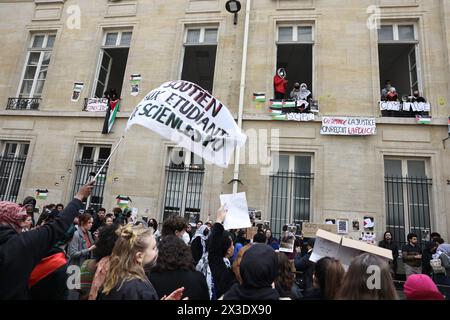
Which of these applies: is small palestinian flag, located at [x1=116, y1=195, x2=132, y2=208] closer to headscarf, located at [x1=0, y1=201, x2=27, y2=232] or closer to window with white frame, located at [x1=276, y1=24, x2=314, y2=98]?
window with white frame, located at [x1=276, y1=24, x2=314, y2=98]

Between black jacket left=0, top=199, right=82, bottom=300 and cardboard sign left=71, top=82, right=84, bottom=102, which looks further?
Answer: cardboard sign left=71, top=82, right=84, bottom=102

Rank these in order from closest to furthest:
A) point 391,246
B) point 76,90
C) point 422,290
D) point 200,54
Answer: point 422,290, point 391,246, point 76,90, point 200,54

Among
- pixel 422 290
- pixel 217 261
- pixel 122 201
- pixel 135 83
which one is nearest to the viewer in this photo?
pixel 422 290

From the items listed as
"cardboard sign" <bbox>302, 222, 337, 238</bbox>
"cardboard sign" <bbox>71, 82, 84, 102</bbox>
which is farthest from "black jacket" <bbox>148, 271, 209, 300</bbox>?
"cardboard sign" <bbox>71, 82, 84, 102</bbox>

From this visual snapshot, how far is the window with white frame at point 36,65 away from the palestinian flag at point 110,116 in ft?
11.4

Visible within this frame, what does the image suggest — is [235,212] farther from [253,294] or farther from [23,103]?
[23,103]

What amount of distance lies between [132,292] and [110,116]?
9.38m

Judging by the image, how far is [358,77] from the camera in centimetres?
972

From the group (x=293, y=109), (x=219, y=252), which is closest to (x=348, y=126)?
(x=293, y=109)

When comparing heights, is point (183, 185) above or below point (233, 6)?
below

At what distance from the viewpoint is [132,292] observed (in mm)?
1948

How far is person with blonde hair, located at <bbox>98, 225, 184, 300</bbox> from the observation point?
1.97m

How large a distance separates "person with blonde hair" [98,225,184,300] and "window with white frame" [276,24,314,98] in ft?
32.5
